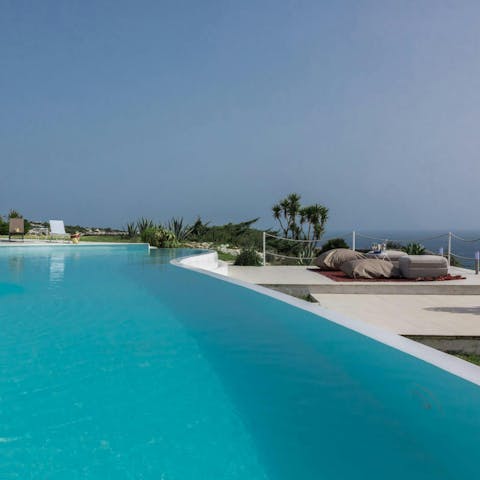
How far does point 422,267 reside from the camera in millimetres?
7938

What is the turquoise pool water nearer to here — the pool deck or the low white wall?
the pool deck

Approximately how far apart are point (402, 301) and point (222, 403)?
4588mm

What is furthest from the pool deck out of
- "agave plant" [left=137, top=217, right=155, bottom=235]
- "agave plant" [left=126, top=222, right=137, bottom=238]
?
"agave plant" [left=126, top=222, right=137, bottom=238]

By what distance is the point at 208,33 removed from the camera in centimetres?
1861

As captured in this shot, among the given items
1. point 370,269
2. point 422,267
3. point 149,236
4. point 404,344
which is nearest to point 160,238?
point 149,236

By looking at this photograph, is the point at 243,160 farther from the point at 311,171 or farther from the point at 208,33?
the point at 208,33

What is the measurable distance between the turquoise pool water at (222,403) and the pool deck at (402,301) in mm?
1286

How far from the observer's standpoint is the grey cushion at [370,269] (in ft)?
26.1

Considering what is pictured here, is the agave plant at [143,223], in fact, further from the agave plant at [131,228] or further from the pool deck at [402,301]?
the pool deck at [402,301]

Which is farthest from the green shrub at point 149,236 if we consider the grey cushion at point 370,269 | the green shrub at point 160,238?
the grey cushion at point 370,269

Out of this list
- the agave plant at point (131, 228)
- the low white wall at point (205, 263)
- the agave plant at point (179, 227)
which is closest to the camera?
the low white wall at point (205, 263)

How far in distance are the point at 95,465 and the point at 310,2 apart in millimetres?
15531

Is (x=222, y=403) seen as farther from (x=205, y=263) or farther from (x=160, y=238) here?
(x=160, y=238)

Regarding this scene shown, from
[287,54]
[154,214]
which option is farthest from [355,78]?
[154,214]
